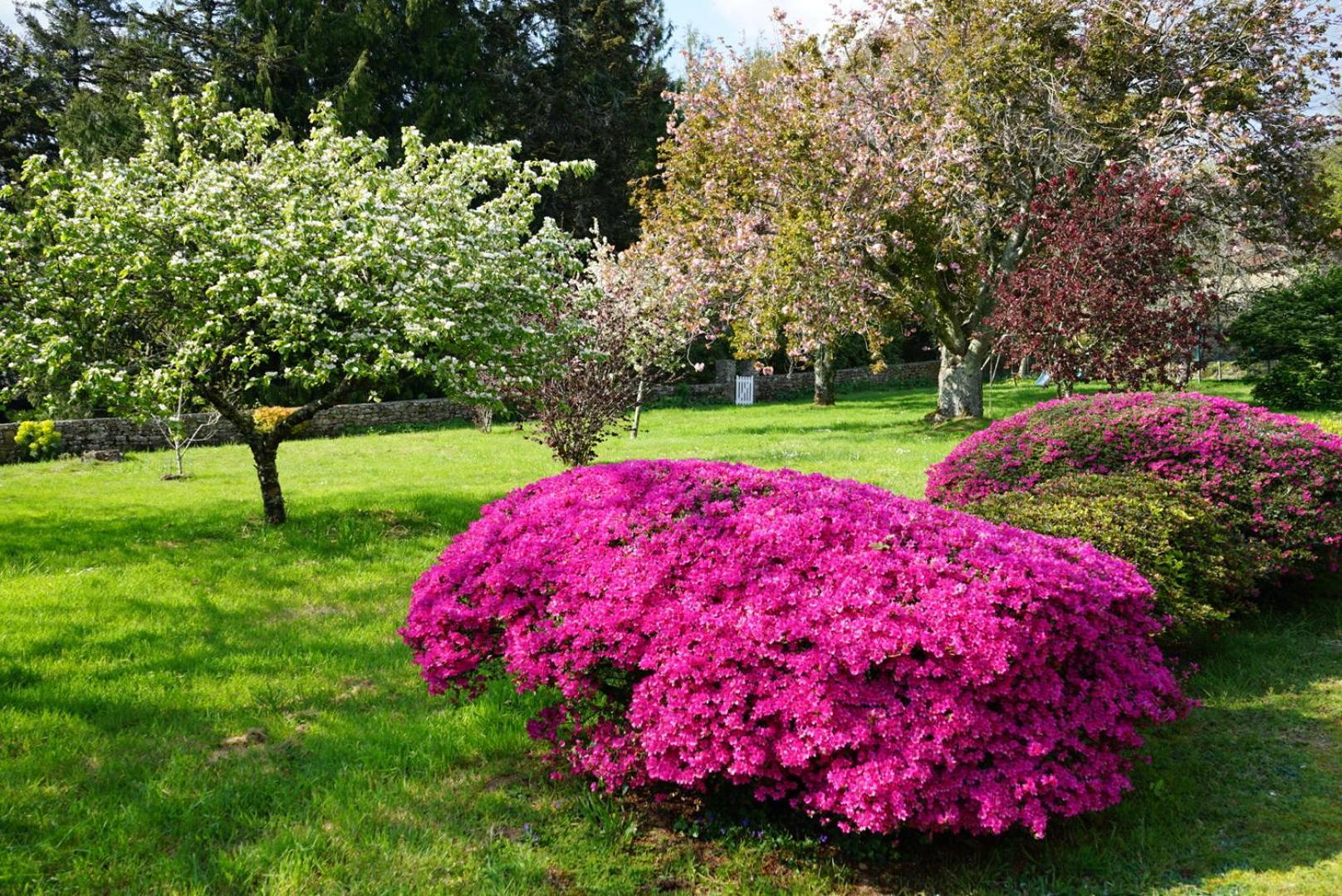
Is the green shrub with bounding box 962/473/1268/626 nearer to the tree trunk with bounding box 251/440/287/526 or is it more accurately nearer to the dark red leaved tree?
the tree trunk with bounding box 251/440/287/526

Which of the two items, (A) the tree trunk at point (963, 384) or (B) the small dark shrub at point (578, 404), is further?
(A) the tree trunk at point (963, 384)

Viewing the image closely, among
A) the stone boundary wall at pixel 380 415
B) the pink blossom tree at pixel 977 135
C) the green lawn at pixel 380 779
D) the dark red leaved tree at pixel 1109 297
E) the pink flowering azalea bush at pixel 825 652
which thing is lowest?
the green lawn at pixel 380 779

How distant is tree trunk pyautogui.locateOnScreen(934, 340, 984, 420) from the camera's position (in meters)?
19.5

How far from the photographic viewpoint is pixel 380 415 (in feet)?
78.2

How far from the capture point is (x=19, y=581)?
7.32 meters

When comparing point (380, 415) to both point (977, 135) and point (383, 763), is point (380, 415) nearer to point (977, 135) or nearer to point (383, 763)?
point (977, 135)

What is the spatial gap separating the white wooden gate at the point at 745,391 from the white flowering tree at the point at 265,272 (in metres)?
21.2

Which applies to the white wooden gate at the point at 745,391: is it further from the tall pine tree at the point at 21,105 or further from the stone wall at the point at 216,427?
the tall pine tree at the point at 21,105

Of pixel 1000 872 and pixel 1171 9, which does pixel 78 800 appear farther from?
pixel 1171 9

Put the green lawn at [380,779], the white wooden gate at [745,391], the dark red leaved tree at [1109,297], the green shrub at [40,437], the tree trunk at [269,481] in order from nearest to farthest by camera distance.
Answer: the green lawn at [380,779] < the tree trunk at [269,481] < the dark red leaved tree at [1109,297] < the green shrub at [40,437] < the white wooden gate at [745,391]

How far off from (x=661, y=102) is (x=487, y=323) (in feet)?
95.4

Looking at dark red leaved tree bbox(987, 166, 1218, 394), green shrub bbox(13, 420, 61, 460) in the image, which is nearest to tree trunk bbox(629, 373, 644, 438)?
dark red leaved tree bbox(987, 166, 1218, 394)

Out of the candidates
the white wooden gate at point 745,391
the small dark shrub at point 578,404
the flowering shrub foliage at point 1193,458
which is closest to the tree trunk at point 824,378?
the white wooden gate at point 745,391

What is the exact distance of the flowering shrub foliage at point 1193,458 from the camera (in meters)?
6.32
